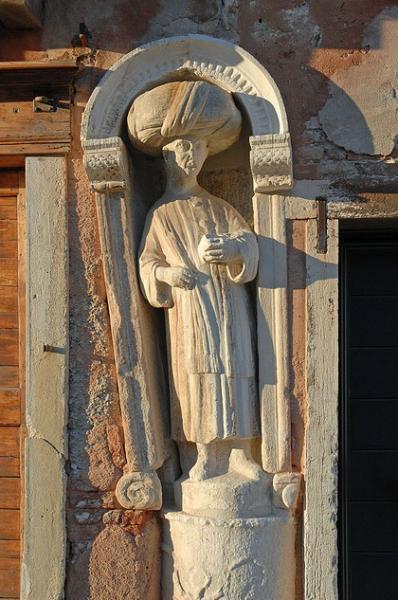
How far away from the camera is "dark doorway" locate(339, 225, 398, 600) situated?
4.11 metres

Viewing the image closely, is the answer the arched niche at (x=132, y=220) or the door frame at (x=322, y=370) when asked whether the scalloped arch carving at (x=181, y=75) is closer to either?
the arched niche at (x=132, y=220)

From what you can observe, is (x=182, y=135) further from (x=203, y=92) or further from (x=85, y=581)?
(x=85, y=581)

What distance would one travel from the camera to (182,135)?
3838 millimetres

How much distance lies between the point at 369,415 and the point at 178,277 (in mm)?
1119

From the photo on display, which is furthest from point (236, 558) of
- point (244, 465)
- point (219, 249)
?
point (219, 249)

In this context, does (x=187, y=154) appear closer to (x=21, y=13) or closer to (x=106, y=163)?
(x=106, y=163)

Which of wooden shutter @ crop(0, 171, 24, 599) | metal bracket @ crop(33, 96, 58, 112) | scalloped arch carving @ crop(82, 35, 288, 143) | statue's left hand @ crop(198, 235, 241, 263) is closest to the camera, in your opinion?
statue's left hand @ crop(198, 235, 241, 263)

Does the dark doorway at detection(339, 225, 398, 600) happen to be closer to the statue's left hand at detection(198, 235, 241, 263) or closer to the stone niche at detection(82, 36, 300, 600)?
the stone niche at detection(82, 36, 300, 600)

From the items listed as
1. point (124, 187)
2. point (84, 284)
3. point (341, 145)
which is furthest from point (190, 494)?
point (341, 145)

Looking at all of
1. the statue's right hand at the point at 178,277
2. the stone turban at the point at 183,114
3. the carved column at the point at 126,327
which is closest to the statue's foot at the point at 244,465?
the carved column at the point at 126,327

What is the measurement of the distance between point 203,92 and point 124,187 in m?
0.50

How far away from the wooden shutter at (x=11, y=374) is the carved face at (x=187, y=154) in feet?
2.39

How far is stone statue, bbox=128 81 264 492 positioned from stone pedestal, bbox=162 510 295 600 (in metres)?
0.20

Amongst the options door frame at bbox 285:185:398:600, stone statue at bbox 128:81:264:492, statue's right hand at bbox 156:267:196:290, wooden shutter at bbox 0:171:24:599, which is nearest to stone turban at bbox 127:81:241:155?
stone statue at bbox 128:81:264:492
